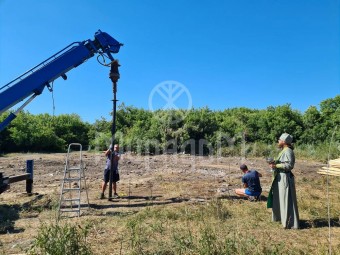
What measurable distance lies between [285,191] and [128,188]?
618 cm

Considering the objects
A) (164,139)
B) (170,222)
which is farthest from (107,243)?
(164,139)

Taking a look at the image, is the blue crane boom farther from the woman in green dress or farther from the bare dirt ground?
the woman in green dress

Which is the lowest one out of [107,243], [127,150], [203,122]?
[107,243]

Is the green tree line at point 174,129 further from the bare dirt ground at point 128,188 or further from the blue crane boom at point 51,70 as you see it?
the blue crane boom at point 51,70

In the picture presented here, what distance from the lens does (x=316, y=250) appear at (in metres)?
5.04

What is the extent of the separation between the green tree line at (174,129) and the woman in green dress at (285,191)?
17425mm

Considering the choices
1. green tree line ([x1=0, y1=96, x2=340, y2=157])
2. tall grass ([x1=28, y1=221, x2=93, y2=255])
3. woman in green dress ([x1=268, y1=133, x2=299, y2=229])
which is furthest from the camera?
green tree line ([x1=0, y1=96, x2=340, y2=157])

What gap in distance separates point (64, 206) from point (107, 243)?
361 cm

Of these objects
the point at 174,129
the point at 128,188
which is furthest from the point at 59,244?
the point at 174,129

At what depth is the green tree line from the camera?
24.8 metres

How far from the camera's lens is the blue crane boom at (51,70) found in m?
8.46

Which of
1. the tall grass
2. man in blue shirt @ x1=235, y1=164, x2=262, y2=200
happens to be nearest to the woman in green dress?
man in blue shirt @ x1=235, y1=164, x2=262, y2=200

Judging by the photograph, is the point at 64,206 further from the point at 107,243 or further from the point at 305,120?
the point at 305,120

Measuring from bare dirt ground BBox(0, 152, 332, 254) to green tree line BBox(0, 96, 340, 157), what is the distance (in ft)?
22.9
